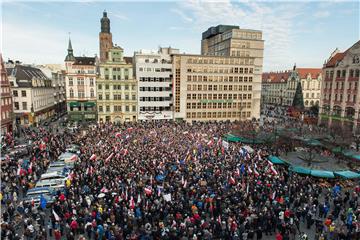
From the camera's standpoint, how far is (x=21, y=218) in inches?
677

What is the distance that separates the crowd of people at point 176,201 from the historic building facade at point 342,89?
104 feet

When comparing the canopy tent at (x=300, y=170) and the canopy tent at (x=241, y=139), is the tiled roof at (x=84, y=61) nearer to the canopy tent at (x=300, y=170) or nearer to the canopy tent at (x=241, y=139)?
the canopy tent at (x=241, y=139)

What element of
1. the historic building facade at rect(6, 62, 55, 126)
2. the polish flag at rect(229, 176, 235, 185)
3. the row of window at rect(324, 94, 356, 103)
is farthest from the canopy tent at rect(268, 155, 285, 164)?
the historic building facade at rect(6, 62, 55, 126)

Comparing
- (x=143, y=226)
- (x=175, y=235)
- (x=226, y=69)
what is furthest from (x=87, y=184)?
(x=226, y=69)

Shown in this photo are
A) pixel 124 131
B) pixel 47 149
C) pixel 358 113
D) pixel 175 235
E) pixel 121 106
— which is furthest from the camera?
pixel 121 106

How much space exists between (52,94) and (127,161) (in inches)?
2158

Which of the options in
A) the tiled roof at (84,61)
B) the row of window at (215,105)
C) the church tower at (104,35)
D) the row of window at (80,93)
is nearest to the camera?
the row of window at (80,93)

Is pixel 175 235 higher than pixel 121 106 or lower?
lower

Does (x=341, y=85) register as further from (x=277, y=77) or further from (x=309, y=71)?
(x=277, y=77)

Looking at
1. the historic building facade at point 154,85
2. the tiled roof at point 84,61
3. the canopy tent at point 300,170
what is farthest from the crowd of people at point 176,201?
the tiled roof at point 84,61

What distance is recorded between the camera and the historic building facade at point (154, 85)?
2251 inches

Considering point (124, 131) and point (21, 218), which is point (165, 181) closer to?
point (21, 218)

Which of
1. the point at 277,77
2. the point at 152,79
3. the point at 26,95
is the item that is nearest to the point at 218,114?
the point at 152,79

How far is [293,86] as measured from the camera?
89.3m
